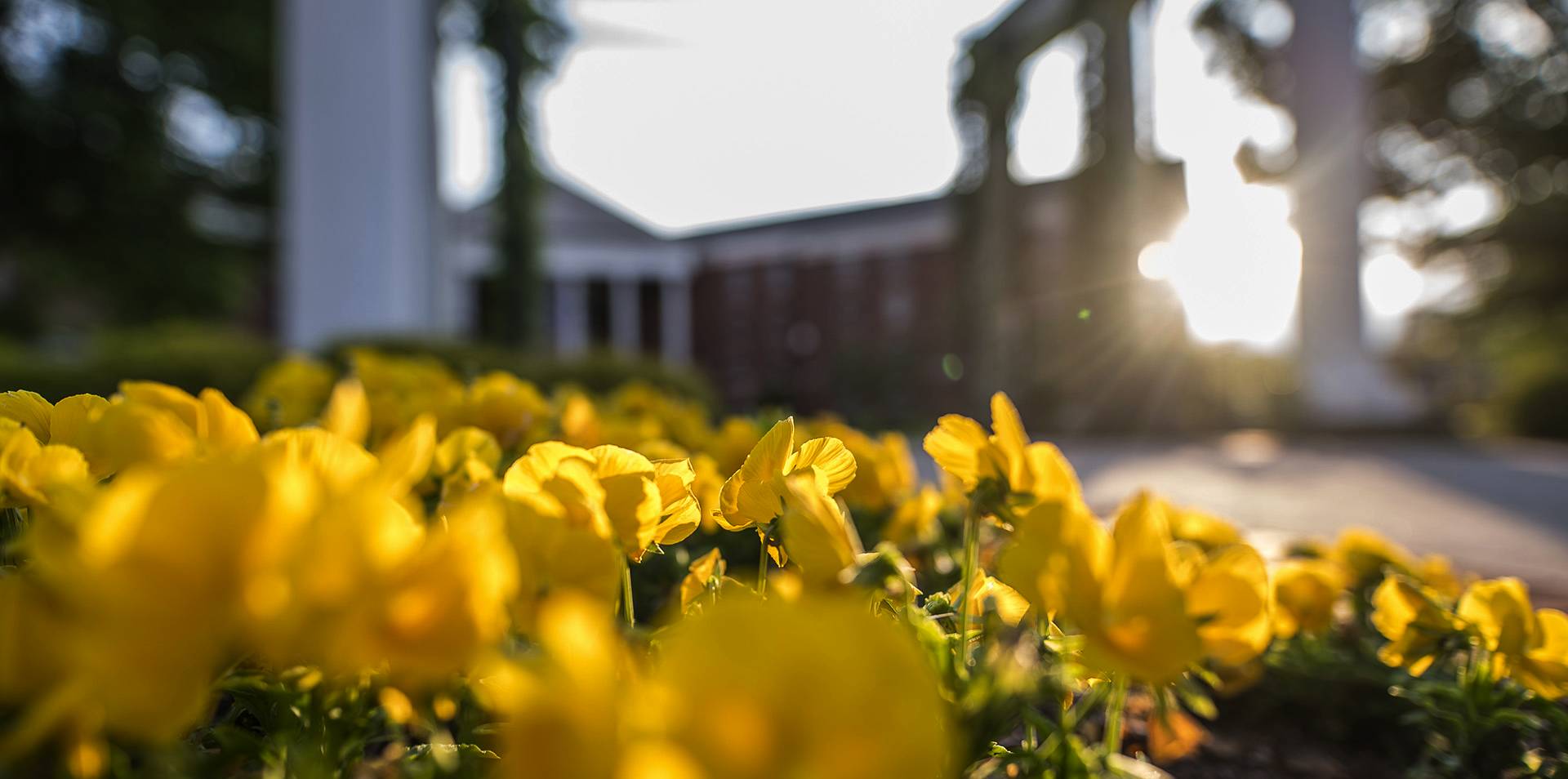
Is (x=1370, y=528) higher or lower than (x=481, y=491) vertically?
lower

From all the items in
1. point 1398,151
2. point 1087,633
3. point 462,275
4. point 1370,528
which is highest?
point 1398,151

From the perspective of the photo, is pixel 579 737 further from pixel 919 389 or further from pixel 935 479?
pixel 919 389

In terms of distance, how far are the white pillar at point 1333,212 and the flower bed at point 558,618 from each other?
9312 mm

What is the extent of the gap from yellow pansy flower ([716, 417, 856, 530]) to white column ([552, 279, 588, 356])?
1678 centimetres

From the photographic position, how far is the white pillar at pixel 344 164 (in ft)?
17.7

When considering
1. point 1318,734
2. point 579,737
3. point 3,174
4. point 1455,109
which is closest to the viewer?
point 579,737

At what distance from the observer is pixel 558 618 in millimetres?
227

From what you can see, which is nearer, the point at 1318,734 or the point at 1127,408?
the point at 1318,734

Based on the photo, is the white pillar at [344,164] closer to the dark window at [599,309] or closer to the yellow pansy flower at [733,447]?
the yellow pansy flower at [733,447]

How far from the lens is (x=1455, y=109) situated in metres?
12.7

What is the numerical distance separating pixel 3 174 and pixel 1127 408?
1295 cm

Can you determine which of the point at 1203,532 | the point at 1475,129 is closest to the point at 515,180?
the point at 1203,532

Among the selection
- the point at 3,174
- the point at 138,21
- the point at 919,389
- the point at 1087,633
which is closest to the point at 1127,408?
the point at 919,389

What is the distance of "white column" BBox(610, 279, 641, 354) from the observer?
16.9 meters
